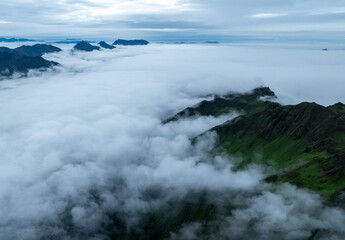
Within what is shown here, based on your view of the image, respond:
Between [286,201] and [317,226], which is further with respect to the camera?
[286,201]

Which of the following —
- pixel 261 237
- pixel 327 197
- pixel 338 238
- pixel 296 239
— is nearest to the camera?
pixel 338 238

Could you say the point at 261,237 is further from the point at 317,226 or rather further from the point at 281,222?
the point at 317,226

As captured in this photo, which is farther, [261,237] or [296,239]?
[261,237]

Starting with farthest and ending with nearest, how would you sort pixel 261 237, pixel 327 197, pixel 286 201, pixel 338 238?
pixel 286 201 → pixel 327 197 → pixel 261 237 → pixel 338 238

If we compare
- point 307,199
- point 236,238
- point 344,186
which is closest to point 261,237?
point 236,238

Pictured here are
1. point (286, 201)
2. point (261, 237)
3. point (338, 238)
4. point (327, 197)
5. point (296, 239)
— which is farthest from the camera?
point (286, 201)

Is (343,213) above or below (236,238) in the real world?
above

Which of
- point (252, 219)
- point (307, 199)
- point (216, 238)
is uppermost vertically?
point (307, 199)

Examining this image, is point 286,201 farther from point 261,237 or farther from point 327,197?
point 261,237

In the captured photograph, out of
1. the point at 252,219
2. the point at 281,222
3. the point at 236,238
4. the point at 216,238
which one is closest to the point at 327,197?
the point at 281,222
